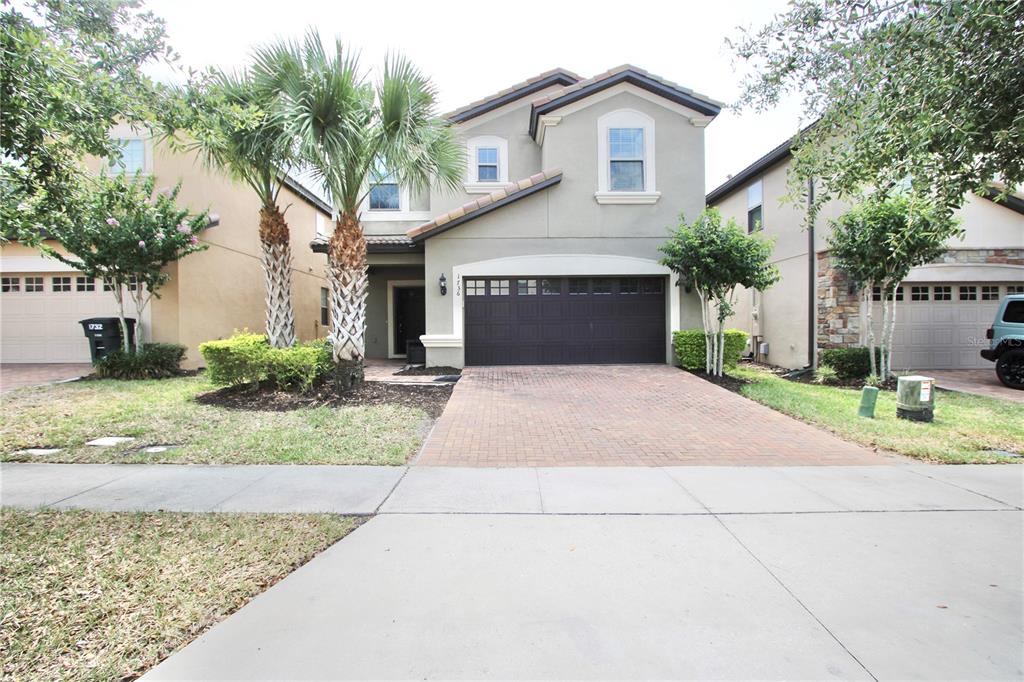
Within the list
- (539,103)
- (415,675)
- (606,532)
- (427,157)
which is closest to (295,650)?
(415,675)

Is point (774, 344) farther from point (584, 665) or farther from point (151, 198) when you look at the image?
point (151, 198)

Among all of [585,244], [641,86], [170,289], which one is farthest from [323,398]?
[641,86]

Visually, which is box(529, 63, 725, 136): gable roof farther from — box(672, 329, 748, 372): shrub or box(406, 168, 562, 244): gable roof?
box(672, 329, 748, 372): shrub

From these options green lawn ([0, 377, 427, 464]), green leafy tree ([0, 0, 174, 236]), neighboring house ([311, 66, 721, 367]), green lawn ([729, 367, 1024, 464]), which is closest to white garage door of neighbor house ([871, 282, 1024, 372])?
green lawn ([729, 367, 1024, 464])

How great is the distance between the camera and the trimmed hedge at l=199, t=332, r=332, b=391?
9.41m

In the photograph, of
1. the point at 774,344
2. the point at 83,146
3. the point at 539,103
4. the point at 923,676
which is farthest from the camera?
the point at 774,344

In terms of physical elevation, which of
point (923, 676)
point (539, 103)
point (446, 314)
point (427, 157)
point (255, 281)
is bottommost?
point (923, 676)

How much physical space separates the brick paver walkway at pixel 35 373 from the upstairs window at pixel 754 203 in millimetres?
19391

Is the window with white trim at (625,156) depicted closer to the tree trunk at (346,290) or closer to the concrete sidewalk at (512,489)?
the tree trunk at (346,290)

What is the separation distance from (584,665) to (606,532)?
60.5 inches

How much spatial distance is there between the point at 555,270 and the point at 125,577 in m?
11.3

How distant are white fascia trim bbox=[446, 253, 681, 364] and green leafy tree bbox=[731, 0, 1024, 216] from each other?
7382 mm

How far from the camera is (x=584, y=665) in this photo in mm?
2420

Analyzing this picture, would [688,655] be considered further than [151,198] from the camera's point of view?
No
